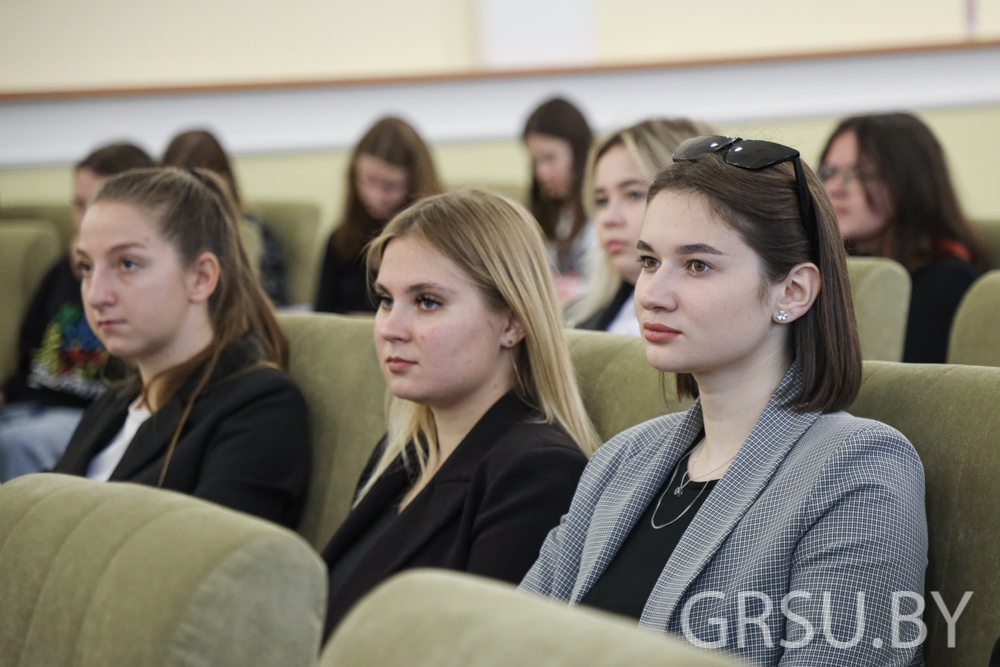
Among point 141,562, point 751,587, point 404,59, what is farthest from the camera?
point 404,59

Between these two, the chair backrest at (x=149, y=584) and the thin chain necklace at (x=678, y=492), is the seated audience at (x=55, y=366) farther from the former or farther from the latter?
the chair backrest at (x=149, y=584)

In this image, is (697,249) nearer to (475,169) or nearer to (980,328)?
(980,328)

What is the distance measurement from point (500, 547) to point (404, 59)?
12.0 ft

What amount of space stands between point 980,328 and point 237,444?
1287 millimetres

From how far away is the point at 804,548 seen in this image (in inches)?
45.3

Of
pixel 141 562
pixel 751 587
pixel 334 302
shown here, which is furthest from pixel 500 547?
pixel 334 302

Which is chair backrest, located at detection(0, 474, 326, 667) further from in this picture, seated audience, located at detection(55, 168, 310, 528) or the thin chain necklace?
seated audience, located at detection(55, 168, 310, 528)

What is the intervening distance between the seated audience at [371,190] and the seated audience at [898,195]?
1.42 meters

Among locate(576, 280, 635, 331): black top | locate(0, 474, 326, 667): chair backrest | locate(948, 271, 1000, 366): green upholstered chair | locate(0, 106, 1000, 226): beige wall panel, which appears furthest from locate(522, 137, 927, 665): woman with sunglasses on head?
locate(0, 106, 1000, 226): beige wall panel

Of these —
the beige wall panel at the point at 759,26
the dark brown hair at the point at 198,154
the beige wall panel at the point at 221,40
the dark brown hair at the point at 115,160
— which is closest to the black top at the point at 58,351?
the dark brown hair at the point at 115,160

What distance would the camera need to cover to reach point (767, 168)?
132 cm

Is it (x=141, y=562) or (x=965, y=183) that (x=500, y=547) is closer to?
(x=141, y=562)

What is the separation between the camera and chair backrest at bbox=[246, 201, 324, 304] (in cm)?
405

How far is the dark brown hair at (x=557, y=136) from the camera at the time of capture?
12.1ft
